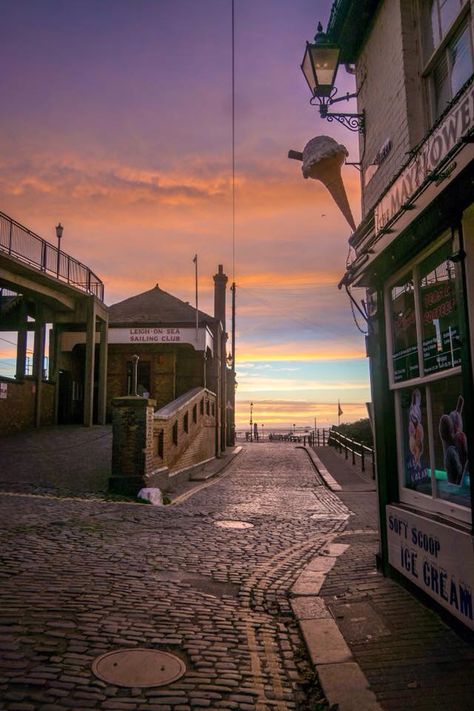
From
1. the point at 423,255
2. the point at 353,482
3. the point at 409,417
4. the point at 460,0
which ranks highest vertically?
the point at 460,0

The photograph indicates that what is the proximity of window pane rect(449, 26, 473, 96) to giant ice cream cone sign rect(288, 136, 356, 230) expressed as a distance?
143 centimetres

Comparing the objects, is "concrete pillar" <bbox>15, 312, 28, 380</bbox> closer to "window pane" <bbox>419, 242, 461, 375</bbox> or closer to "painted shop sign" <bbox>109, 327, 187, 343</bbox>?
"painted shop sign" <bbox>109, 327, 187, 343</bbox>

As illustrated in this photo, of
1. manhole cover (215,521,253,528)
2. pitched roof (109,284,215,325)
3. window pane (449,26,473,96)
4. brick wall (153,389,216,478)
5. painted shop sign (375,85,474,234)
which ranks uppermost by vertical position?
pitched roof (109,284,215,325)

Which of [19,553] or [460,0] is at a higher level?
[460,0]

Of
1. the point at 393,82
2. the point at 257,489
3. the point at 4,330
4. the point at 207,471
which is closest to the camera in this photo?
the point at 393,82

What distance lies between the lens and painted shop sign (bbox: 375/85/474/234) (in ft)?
10.9

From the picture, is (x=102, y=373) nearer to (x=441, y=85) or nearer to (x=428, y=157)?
(x=441, y=85)

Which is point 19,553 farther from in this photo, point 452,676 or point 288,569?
point 452,676

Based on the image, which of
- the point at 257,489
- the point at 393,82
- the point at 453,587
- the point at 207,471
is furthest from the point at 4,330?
the point at 453,587

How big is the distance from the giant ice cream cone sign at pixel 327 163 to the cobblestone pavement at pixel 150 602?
444 cm

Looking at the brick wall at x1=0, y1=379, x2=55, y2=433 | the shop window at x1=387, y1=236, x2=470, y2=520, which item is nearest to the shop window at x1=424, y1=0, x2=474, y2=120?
the shop window at x1=387, y1=236, x2=470, y2=520

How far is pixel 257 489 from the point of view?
1534cm

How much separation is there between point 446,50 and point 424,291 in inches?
101

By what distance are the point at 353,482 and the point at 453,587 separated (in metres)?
13.6
